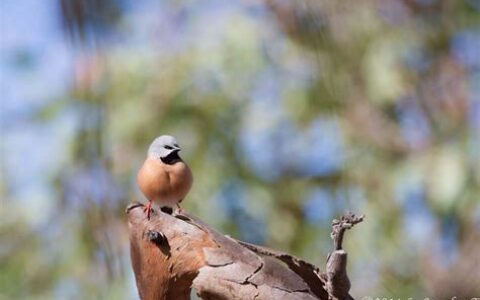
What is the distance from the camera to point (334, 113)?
122 inches

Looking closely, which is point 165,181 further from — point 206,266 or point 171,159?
point 206,266

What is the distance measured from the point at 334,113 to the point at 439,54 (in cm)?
40

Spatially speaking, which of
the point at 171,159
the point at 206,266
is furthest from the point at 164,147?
the point at 206,266

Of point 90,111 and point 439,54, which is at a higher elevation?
point 439,54

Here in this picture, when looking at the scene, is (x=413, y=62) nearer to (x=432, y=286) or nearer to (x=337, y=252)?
(x=432, y=286)

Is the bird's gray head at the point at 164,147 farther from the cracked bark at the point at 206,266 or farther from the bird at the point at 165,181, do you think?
the cracked bark at the point at 206,266

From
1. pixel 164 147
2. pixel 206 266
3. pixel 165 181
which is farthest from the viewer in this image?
pixel 164 147

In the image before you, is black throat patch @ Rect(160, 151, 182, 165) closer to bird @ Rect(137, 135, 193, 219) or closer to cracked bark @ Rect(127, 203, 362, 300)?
bird @ Rect(137, 135, 193, 219)

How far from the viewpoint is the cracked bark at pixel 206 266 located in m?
1.21

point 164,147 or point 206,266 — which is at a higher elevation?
point 164,147

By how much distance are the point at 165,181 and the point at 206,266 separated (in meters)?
0.36

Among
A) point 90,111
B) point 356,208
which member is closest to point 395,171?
point 356,208

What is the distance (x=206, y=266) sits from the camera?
124 cm

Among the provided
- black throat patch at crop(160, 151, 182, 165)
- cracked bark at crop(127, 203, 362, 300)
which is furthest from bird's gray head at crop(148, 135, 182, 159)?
cracked bark at crop(127, 203, 362, 300)
